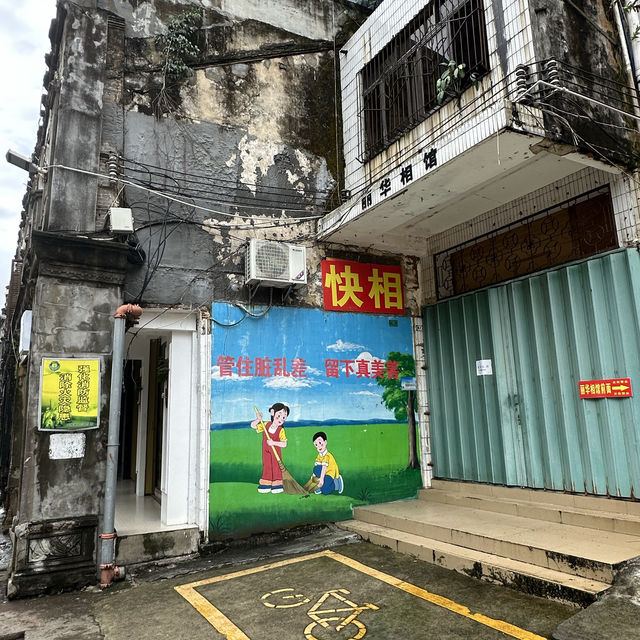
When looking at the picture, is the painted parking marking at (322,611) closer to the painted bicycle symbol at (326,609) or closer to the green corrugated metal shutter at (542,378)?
the painted bicycle symbol at (326,609)

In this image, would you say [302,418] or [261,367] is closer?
[261,367]

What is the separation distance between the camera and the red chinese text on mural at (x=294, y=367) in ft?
20.9

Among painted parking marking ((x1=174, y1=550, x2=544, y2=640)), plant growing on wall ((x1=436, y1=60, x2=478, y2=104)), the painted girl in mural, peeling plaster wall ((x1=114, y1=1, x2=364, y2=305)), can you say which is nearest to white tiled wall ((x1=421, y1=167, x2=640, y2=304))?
plant growing on wall ((x1=436, y1=60, x2=478, y2=104))

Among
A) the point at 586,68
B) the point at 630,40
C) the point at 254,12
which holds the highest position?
the point at 254,12

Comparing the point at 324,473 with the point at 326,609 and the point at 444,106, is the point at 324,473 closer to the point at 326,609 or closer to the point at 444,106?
the point at 326,609

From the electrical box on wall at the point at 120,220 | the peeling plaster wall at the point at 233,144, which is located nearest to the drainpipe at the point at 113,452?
the peeling plaster wall at the point at 233,144

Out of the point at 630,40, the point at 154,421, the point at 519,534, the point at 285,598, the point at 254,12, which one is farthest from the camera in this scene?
the point at 154,421

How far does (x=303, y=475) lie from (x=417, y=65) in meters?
5.71

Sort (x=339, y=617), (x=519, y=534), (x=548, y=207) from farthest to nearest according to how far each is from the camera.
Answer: (x=548, y=207), (x=519, y=534), (x=339, y=617)

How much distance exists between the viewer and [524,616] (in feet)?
12.4

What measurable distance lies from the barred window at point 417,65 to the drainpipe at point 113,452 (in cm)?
424

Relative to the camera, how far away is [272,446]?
643 cm

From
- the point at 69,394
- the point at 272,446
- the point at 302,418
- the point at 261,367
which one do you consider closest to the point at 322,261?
the point at 261,367

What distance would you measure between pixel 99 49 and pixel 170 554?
6.14 meters
